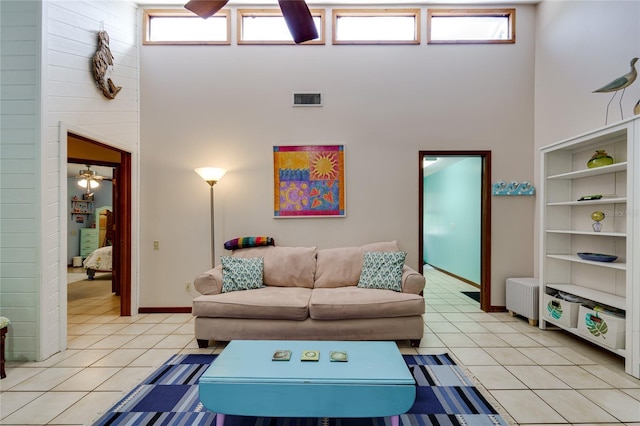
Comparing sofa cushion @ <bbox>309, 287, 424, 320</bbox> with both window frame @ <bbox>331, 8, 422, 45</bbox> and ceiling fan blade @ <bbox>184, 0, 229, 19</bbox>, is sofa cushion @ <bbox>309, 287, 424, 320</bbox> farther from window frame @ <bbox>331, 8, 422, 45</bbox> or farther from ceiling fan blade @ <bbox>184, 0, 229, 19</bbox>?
window frame @ <bbox>331, 8, 422, 45</bbox>

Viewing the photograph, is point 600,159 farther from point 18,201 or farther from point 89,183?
point 89,183

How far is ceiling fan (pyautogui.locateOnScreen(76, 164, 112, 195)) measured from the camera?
7.27 m

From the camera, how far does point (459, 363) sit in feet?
8.20

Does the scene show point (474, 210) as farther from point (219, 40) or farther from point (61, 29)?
point (61, 29)

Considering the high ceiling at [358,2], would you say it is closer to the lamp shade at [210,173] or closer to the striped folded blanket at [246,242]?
the lamp shade at [210,173]

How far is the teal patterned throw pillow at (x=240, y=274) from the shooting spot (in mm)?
3105

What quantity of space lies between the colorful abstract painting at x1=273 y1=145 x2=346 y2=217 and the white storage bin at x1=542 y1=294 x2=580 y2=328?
2453 mm

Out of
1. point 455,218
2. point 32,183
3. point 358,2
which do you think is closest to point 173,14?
point 358,2

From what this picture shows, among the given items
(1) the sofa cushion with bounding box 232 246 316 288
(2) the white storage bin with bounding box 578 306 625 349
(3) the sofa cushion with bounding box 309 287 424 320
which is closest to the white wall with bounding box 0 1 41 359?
(1) the sofa cushion with bounding box 232 246 316 288

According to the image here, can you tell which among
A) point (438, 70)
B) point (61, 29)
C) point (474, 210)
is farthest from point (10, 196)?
point (474, 210)

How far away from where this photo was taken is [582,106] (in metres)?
3.19

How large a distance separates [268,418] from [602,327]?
2.87 m

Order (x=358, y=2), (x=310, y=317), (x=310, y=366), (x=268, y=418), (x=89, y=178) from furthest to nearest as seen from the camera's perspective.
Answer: (x=89, y=178)
(x=358, y=2)
(x=310, y=317)
(x=268, y=418)
(x=310, y=366)

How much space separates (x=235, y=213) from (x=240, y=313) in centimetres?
149
